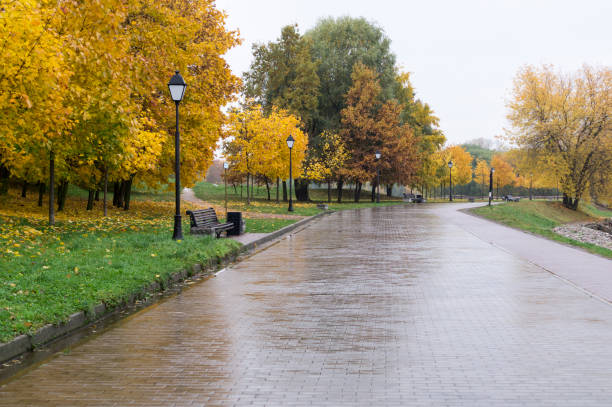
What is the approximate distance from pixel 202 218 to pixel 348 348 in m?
12.5

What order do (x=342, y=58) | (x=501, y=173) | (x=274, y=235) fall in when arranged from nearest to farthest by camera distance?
1. (x=274, y=235)
2. (x=342, y=58)
3. (x=501, y=173)

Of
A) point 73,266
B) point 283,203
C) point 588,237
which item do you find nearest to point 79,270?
point 73,266

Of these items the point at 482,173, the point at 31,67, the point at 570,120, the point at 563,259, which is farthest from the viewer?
the point at 482,173

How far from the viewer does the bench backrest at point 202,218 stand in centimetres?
1763

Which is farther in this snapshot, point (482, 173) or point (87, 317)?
point (482, 173)

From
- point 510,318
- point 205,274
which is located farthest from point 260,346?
point 205,274

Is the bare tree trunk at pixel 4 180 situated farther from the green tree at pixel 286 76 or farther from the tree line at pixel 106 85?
the green tree at pixel 286 76

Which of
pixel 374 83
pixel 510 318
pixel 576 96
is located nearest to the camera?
pixel 510 318

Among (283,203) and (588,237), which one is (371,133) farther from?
(588,237)

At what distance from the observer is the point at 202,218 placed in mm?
18391

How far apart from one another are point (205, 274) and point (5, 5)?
7.07 metres

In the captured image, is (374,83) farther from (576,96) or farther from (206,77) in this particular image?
(206,77)

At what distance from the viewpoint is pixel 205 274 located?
12.4 meters

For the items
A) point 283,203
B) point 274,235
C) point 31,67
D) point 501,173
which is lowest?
point 274,235
